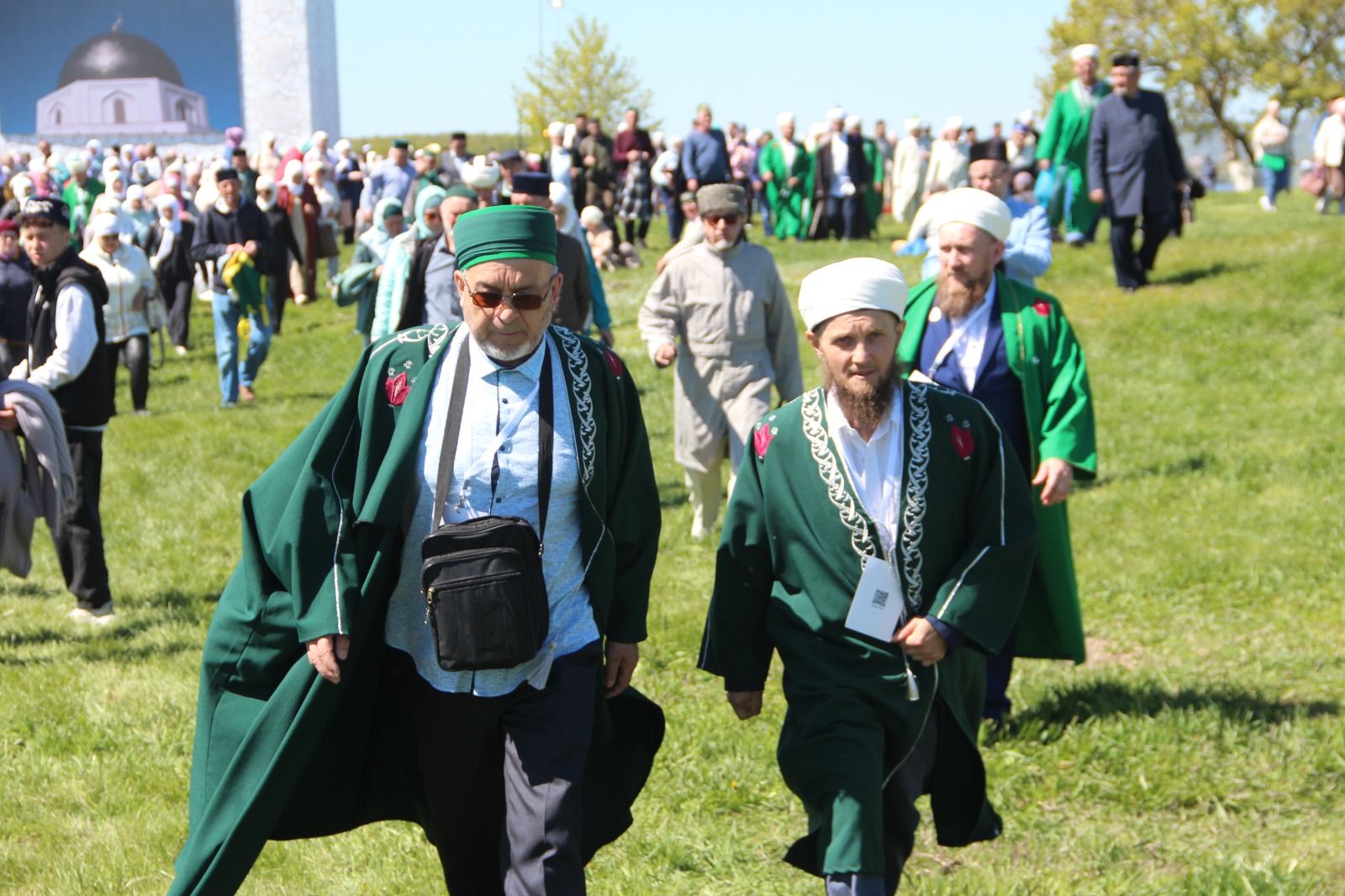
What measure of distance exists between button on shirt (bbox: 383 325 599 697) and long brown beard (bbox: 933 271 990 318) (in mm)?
2123

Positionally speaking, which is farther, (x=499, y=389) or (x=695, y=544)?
(x=695, y=544)

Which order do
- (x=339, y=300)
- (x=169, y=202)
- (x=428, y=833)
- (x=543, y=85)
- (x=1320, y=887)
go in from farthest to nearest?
(x=543, y=85), (x=169, y=202), (x=339, y=300), (x=1320, y=887), (x=428, y=833)

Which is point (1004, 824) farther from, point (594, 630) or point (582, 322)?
point (582, 322)

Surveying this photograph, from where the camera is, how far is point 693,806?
583 cm

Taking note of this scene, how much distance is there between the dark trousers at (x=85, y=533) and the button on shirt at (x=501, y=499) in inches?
175

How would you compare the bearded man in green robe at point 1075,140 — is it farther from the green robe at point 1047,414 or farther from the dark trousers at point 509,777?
the dark trousers at point 509,777

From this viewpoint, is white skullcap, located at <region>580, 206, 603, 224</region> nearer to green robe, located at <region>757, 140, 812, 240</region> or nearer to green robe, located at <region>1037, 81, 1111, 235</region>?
green robe, located at <region>1037, 81, 1111, 235</region>

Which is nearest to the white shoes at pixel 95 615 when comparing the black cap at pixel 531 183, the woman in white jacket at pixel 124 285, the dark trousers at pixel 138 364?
the black cap at pixel 531 183

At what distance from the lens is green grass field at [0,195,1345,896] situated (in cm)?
534

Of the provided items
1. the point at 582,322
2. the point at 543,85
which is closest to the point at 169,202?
the point at 582,322

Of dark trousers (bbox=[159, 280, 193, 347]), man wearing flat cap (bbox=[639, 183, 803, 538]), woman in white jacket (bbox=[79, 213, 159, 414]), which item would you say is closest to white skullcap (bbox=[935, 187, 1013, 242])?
man wearing flat cap (bbox=[639, 183, 803, 538])

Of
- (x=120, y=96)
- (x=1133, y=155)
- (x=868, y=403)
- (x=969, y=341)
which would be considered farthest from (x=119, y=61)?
(x=868, y=403)

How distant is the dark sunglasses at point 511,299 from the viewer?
4052mm

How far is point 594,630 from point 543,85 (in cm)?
5395
